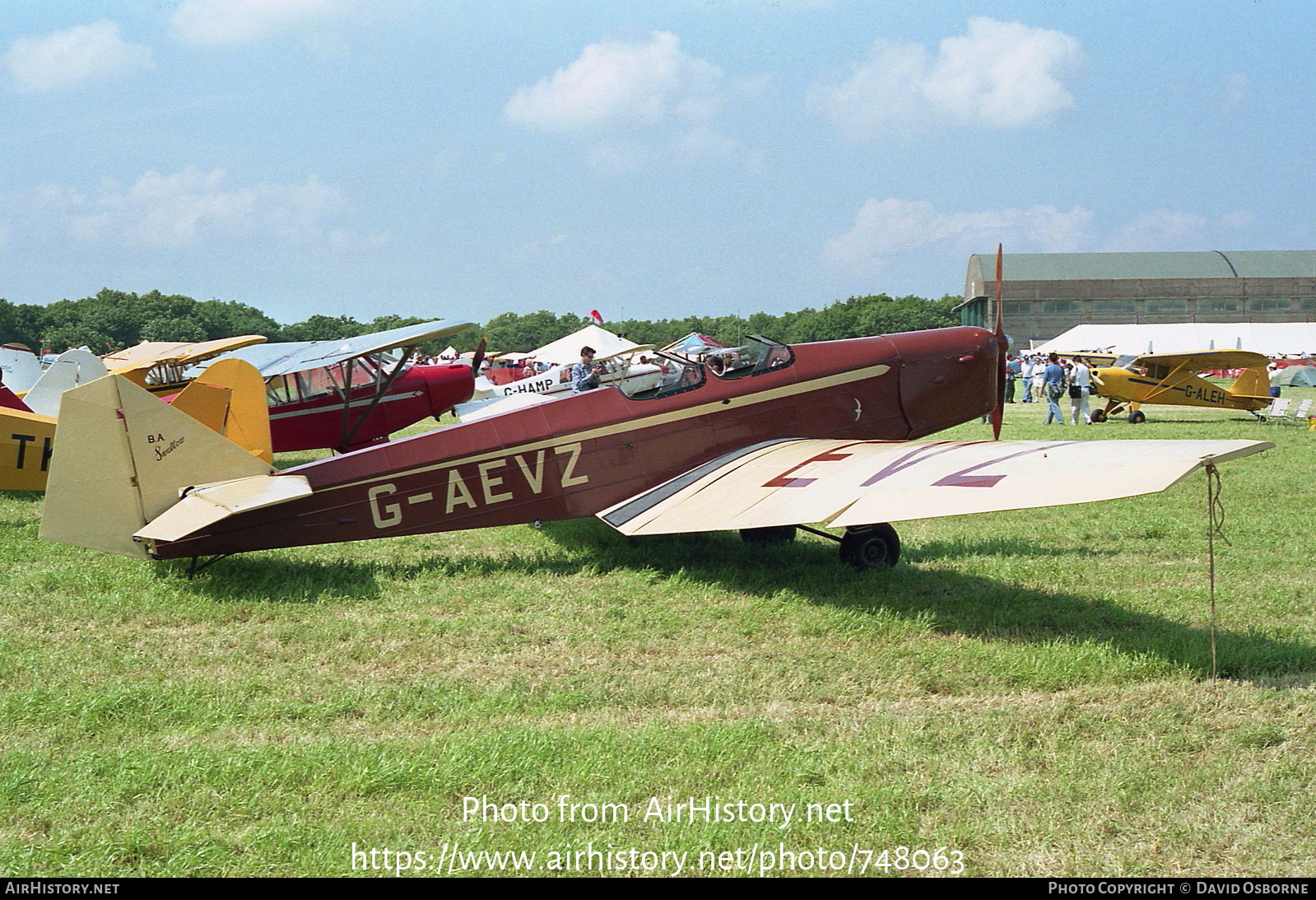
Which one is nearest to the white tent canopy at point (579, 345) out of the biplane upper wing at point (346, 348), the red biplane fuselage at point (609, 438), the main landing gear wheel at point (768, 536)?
the biplane upper wing at point (346, 348)

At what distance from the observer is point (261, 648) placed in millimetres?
5109

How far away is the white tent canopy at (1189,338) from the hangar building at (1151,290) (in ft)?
74.7

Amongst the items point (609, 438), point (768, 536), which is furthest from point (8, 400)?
point (768, 536)

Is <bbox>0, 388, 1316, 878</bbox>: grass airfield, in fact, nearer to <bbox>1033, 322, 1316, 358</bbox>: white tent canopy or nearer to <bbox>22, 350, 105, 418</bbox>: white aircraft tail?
<bbox>22, 350, 105, 418</bbox>: white aircraft tail

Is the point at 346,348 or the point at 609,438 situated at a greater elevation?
the point at 346,348

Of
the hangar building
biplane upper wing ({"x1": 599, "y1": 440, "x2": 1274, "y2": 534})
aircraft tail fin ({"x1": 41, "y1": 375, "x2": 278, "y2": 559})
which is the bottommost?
biplane upper wing ({"x1": 599, "y1": 440, "x2": 1274, "y2": 534})

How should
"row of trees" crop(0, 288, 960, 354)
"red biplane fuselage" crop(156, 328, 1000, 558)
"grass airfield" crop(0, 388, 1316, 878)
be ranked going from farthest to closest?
"row of trees" crop(0, 288, 960, 354) < "red biplane fuselage" crop(156, 328, 1000, 558) < "grass airfield" crop(0, 388, 1316, 878)

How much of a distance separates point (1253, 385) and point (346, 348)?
66.3ft

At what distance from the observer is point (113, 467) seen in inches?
234

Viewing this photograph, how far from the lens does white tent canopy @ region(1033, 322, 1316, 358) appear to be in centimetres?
4603

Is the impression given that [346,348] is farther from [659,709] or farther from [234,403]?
[659,709]

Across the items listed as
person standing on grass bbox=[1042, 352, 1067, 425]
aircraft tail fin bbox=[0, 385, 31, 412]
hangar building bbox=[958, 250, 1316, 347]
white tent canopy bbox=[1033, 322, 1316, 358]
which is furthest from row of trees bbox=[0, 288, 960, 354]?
aircraft tail fin bbox=[0, 385, 31, 412]

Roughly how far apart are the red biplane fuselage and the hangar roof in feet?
259

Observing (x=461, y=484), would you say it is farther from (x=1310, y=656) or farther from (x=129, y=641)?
(x=1310, y=656)
